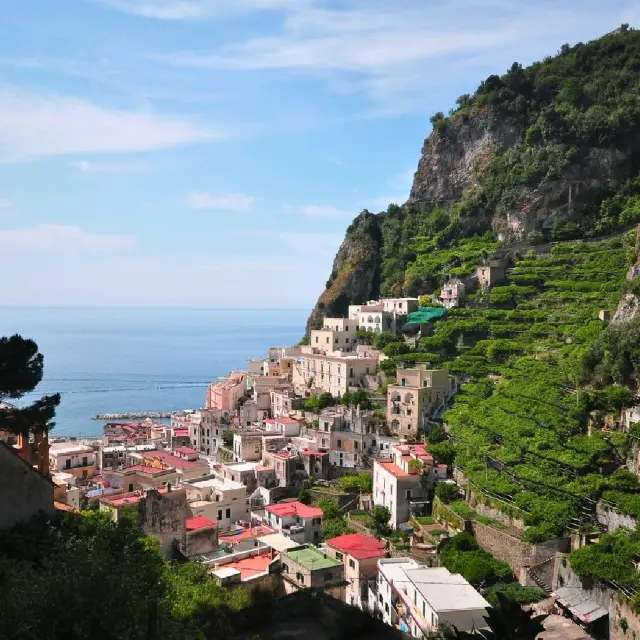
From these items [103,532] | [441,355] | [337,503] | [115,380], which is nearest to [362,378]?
[441,355]

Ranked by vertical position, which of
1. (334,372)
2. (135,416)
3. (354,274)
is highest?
(354,274)

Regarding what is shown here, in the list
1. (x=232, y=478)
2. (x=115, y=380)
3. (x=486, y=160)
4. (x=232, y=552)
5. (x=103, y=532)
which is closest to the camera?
(x=103, y=532)

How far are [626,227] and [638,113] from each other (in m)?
12.4

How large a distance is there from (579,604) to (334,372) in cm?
2658

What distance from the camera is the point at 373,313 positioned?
51656 mm

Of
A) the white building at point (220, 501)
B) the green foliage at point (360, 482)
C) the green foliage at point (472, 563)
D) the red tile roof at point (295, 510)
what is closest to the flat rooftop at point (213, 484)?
the white building at point (220, 501)

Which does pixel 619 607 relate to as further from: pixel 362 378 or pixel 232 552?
pixel 362 378

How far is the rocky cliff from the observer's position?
56250 mm

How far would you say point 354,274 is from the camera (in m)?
69.4

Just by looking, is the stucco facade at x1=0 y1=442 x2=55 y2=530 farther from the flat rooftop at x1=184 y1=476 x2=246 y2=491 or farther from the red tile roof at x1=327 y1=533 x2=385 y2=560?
the flat rooftop at x1=184 y1=476 x2=246 y2=491

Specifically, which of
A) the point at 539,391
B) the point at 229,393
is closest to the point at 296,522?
the point at 539,391

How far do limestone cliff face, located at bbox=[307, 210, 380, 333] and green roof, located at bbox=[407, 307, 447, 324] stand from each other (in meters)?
17.3

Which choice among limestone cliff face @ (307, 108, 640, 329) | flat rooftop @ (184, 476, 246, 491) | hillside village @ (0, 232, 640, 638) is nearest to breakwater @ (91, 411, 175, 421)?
limestone cliff face @ (307, 108, 640, 329)

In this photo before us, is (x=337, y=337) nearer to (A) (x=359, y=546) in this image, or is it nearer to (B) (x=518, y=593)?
(A) (x=359, y=546)
